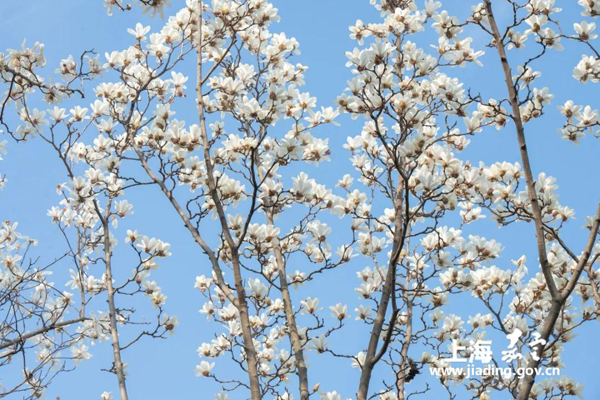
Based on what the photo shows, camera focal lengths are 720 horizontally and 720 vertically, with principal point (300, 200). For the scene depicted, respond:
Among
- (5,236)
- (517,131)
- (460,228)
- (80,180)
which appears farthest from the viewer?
(5,236)

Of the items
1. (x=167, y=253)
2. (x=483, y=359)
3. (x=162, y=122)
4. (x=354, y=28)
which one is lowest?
(x=483, y=359)

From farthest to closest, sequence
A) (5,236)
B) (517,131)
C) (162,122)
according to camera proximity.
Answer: (5,236) < (162,122) < (517,131)

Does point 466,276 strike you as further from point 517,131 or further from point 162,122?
point 162,122

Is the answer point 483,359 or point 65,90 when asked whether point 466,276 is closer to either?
point 483,359

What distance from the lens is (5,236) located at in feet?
19.9

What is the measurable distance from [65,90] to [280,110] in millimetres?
1255

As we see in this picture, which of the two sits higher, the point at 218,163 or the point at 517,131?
the point at 218,163

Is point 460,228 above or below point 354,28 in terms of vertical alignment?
below

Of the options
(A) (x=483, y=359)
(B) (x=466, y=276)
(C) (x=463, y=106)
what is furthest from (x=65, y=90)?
(A) (x=483, y=359)

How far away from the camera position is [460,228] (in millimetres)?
4977

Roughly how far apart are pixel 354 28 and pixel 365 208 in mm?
1266

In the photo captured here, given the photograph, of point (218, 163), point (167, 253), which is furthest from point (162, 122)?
point (167, 253)

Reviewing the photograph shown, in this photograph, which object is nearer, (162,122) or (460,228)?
(162,122)

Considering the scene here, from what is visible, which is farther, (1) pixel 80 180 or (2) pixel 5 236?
(2) pixel 5 236
